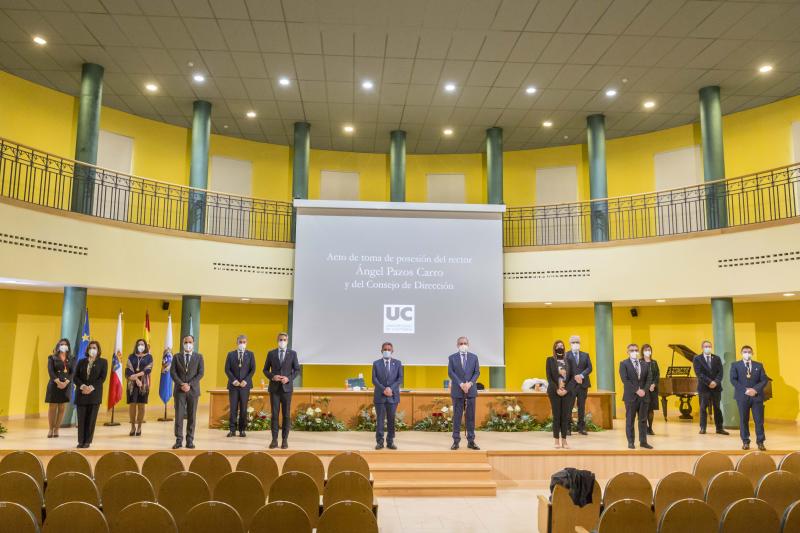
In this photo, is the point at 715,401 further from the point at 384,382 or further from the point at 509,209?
the point at 509,209

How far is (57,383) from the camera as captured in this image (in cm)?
956

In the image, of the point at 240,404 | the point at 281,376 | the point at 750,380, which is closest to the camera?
the point at 281,376

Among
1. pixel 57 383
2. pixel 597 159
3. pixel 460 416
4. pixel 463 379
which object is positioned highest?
pixel 597 159

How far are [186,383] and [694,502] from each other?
6.84m

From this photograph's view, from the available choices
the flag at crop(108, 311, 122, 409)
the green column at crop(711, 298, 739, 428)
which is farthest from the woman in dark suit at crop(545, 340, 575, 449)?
the flag at crop(108, 311, 122, 409)

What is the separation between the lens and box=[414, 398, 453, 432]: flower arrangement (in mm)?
10758

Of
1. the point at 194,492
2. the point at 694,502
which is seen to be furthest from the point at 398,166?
the point at 694,502

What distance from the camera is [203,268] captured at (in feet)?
41.4

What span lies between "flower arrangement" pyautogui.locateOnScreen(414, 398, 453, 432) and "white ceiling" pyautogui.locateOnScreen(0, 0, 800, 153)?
6443mm

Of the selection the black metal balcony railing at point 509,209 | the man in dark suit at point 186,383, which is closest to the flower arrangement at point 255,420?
the man in dark suit at point 186,383

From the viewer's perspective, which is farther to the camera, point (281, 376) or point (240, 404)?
point (240, 404)

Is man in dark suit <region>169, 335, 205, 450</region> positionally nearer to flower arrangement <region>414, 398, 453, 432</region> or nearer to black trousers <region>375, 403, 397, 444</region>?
black trousers <region>375, 403, 397, 444</region>

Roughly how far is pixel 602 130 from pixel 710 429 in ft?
22.9

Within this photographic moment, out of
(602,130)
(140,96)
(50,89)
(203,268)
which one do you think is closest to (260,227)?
(203,268)
